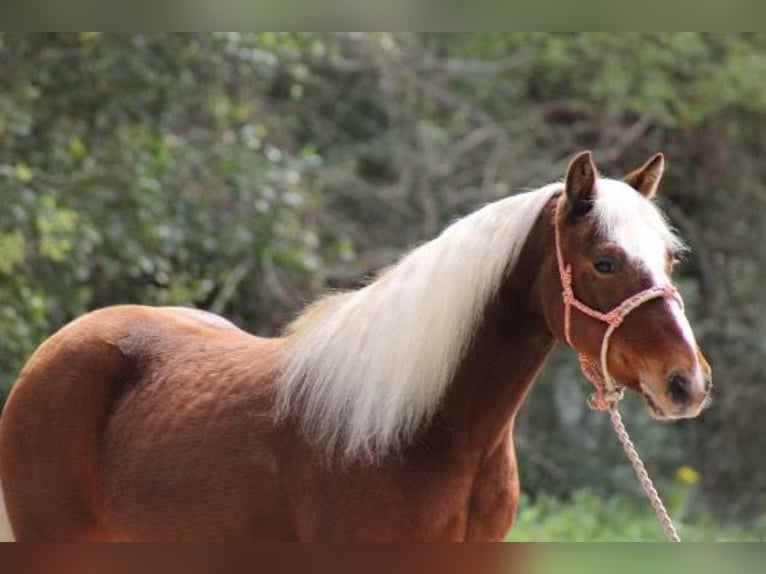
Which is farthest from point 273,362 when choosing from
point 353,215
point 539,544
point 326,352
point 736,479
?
point 736,479

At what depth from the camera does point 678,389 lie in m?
2.25

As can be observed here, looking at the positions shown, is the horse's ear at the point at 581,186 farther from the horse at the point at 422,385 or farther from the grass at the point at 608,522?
the grass at the point at 608,522

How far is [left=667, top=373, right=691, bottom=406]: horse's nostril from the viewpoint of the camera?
224 centimetres

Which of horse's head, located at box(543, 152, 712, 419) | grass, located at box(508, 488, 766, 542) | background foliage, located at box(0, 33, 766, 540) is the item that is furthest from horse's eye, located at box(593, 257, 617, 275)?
background foliage, located at box(0, 33, 766, 540)

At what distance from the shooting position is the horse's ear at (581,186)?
2439mm

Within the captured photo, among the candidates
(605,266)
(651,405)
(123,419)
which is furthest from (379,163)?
(651,405)

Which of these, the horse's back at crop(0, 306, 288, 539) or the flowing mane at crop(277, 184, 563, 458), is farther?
the horse's back at crop(0, 306, 288, 539)

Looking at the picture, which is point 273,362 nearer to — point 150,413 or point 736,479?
point 150,413

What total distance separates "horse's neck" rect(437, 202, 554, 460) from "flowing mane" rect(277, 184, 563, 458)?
0.08ft

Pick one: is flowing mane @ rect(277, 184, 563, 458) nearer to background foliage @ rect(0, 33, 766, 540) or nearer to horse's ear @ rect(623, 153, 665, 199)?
horse's ear @ rect(623, 153, 665, 199)

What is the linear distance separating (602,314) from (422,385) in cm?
38

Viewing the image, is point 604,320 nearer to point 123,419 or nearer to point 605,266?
point 605,266

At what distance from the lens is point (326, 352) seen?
2.68m
